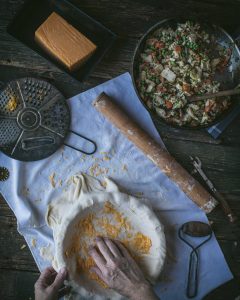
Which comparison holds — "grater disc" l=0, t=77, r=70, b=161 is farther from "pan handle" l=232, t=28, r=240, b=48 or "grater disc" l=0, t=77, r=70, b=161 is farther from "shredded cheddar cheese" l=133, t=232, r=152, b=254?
"pan handle" l=232, t=28, r=240, b=48

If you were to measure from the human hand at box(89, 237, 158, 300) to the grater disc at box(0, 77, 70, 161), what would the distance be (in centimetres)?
41

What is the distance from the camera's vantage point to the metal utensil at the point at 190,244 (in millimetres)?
1454

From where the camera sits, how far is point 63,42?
136cm

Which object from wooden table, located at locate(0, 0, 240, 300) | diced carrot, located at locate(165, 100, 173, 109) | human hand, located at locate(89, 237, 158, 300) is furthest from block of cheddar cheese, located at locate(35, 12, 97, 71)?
human hand, located at locate(89, 237, 158, 300)

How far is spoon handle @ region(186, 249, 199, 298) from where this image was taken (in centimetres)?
147

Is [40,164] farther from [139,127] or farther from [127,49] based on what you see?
[127,49]

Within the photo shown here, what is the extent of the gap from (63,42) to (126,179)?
1.87 ft

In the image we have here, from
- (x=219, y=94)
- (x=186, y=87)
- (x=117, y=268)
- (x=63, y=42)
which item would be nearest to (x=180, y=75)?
(x=186, y=87)

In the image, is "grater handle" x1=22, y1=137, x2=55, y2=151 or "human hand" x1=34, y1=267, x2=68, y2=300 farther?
"grater handle" x1=22, y1=137, x2=55, y2=151

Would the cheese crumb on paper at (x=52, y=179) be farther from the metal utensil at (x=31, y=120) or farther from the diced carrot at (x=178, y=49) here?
the diced carrot at (x=178, y=49)

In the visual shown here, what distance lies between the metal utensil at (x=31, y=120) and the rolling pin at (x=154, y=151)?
0.55 ft

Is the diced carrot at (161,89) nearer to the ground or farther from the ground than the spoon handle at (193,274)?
farther from the ground

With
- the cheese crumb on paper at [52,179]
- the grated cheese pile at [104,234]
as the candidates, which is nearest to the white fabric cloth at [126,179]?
the cheese crumb on paper at [52,179]

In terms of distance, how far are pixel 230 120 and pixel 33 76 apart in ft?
2.58
